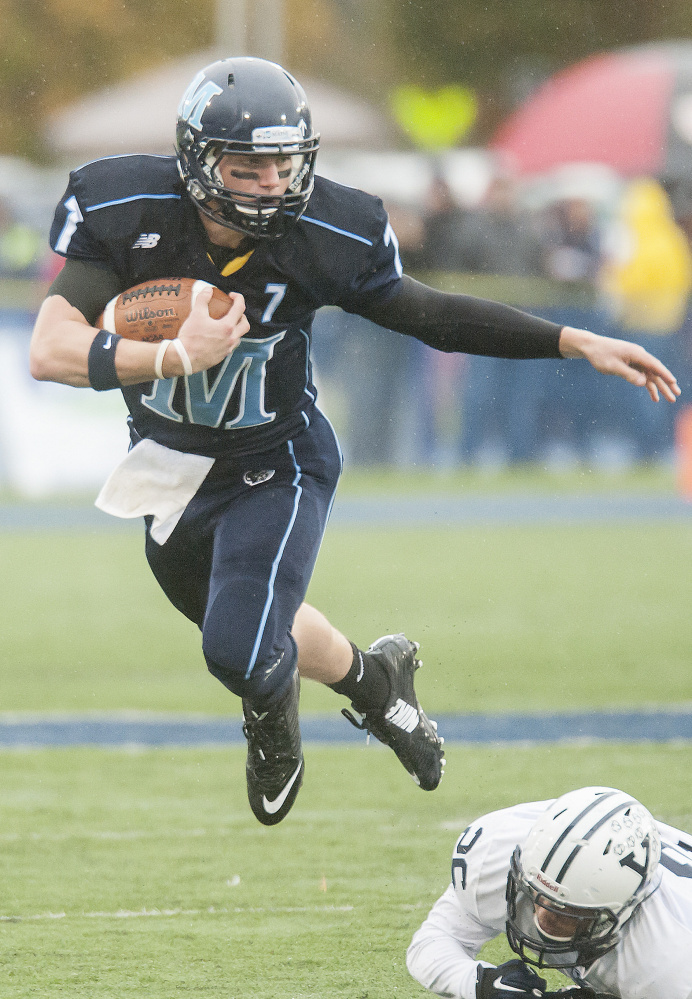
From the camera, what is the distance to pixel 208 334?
3379 mm

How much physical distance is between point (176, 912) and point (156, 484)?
3.74 feet

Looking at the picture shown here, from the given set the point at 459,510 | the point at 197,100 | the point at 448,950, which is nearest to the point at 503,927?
the point at 448,950

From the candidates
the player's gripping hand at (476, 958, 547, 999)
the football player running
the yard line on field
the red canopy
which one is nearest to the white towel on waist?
the football player running

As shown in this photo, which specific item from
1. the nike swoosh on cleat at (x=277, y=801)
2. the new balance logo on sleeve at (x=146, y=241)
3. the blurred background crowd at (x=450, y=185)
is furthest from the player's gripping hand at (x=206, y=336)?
the blurred background crowd at (x=450, y=185)

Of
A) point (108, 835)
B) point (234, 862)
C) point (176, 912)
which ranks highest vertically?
point (176, 912)

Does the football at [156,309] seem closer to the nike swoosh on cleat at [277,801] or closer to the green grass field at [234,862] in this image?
the nike swoosh on cleat at [277,801]

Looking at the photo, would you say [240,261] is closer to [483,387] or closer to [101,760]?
[101,760]

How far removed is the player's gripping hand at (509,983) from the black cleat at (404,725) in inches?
44.6

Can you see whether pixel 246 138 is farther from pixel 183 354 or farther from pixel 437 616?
pixel 437 616

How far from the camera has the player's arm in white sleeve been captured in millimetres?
3115

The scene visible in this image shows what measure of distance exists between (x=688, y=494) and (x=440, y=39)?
9.73 meters

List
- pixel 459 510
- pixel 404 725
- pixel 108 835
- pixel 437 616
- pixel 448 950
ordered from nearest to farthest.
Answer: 1. pixel 448 950
2. pixel 404 725
3. pixel 108 835
4. pixel 437 616
5. pixel 459 510

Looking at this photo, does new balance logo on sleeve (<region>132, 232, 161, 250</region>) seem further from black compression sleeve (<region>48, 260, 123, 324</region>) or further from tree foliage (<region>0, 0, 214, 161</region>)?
tree foliage (<region>0, 0, 214, 161</region>)

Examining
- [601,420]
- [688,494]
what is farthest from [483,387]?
Result: [688,494]
